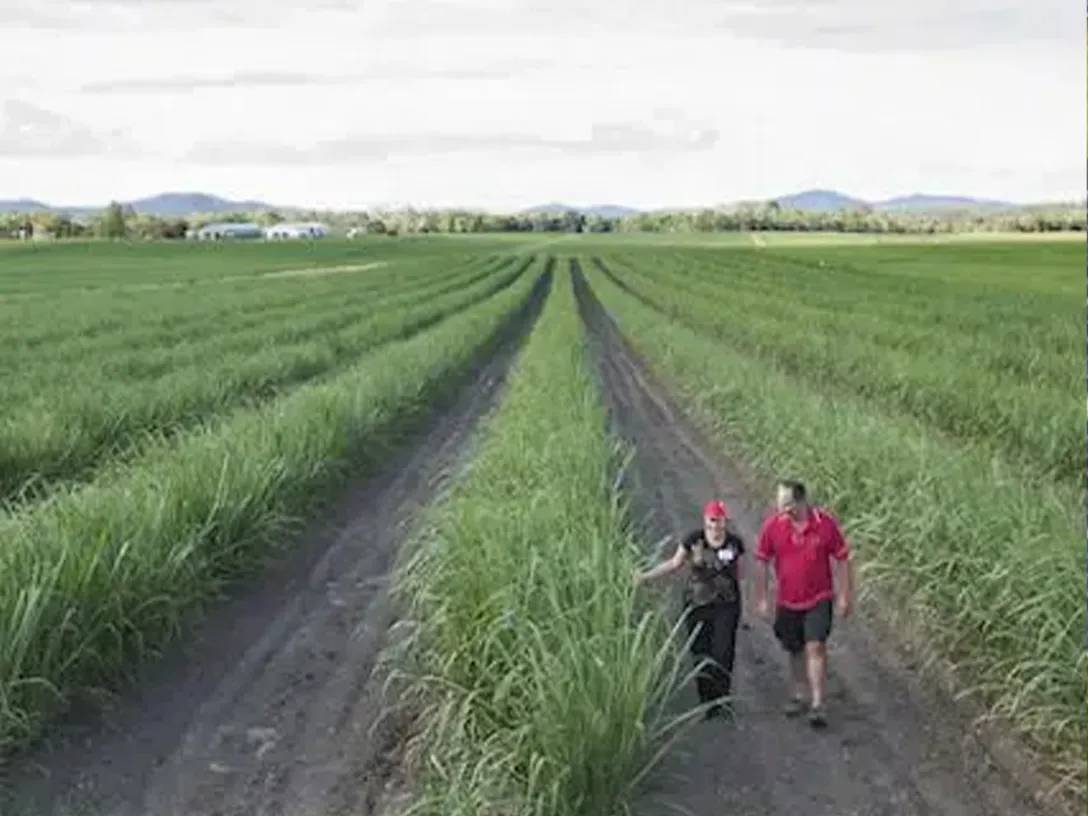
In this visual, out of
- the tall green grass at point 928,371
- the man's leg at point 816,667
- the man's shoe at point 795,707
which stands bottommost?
the tall green grass at point 928,371

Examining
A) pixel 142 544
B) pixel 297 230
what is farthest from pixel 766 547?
pixel 297 230

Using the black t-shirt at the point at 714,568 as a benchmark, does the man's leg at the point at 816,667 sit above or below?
below

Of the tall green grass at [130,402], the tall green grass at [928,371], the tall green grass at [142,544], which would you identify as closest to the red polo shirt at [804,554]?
the tall green grass at [142,544]

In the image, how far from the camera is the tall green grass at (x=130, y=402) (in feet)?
38.7

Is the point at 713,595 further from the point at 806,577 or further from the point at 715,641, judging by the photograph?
the point at 806,577

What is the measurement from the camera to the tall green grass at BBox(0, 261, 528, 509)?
11.8 meters

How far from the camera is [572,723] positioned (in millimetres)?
5379

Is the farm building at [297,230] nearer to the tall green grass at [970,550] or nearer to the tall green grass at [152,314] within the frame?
the tall green grass at [152,314]

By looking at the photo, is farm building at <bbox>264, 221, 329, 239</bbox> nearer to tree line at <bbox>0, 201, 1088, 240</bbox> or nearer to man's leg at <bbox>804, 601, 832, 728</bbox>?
tree line at <bbox>0, 201, 1088, 240</bbox>

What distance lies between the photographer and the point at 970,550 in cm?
745

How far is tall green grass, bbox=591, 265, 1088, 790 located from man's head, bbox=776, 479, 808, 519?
3.18 ft

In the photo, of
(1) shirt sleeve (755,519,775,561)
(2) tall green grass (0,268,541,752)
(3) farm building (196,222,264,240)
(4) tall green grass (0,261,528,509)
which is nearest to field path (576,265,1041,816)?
(1) shirt sleeve (755,519,775,561)

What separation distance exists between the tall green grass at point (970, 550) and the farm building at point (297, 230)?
169 m

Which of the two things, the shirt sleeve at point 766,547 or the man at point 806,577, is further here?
the shirt sleeve at point 766,547
